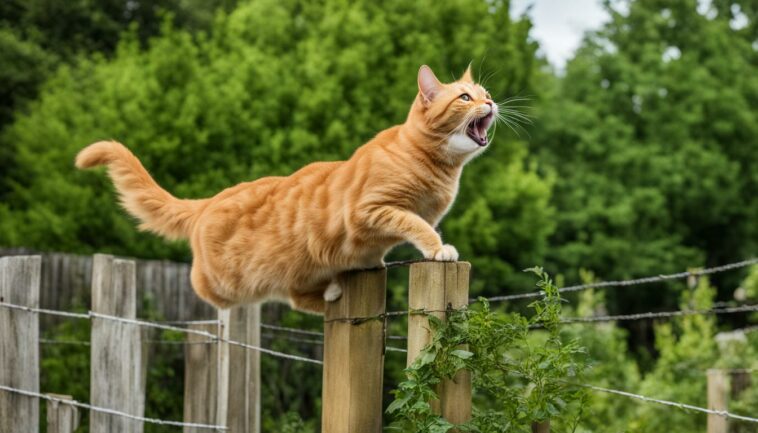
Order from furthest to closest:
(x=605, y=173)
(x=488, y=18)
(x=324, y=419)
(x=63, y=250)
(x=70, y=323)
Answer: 1. (x=605, y=173)
2. (x=488, y=18)
3. (x=63, y=250)
4. (x=70, y=323)
5. (x=324, y=419)

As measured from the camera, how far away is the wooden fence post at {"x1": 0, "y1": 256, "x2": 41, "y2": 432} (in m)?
5.61

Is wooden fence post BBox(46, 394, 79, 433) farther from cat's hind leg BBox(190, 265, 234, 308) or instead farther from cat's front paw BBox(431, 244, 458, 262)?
cat's front paw BBox(431, 244, 458, 262)

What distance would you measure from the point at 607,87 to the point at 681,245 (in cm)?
462

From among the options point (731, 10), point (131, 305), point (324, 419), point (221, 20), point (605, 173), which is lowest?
point (324, 419)

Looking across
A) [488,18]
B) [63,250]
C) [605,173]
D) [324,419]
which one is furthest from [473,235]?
[324,419]

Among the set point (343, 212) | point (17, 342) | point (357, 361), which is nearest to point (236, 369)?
point (17, 342)

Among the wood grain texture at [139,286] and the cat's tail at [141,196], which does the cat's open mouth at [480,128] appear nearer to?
the cat's tail at [141,196]

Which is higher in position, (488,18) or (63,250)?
(488,18)

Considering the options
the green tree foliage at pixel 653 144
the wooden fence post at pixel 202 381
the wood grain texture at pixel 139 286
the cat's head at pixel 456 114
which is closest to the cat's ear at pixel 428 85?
the cat's head at pixel 456 114

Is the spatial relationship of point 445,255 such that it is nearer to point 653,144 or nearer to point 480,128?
point 480,128

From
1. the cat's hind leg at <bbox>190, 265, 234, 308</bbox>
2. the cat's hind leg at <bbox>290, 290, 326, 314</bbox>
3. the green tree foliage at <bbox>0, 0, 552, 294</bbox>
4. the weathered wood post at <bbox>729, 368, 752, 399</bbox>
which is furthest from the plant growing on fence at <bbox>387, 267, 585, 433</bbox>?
the green tree foliage at <bbox>0, 0, 552, 294</bbox>

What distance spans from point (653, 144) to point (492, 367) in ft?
80.4

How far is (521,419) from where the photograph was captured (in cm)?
385

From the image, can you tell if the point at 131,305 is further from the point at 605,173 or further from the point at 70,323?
the point at 605,173
